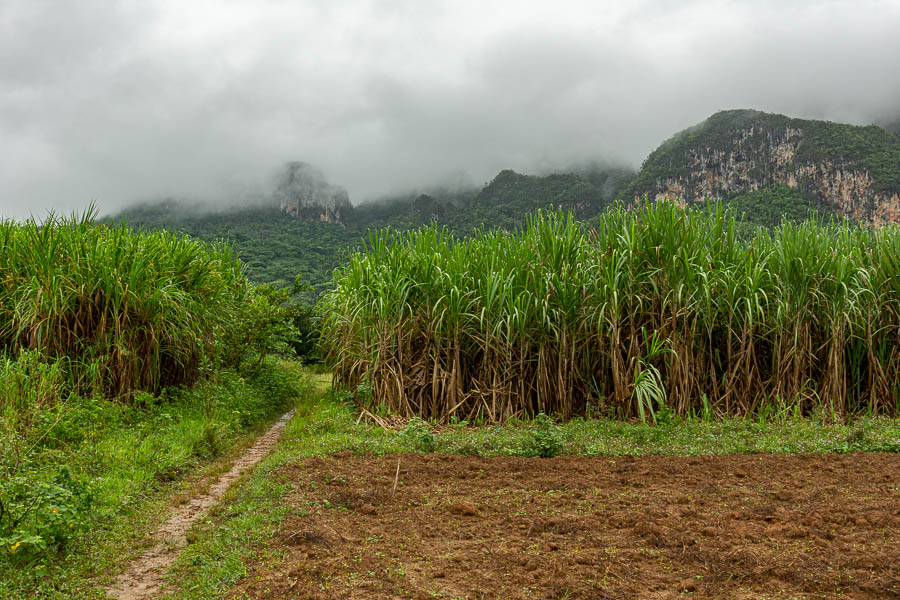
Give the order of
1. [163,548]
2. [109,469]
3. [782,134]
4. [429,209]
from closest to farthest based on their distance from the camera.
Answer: [163,548] < [109,469] < [429,209] < [782,134]

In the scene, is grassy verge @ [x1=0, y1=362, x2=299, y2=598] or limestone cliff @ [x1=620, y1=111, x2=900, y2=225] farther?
limestone cliff @ [x1=620, y1=111, x2=900, y2=225]

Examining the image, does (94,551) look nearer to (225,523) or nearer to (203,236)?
(225,523)

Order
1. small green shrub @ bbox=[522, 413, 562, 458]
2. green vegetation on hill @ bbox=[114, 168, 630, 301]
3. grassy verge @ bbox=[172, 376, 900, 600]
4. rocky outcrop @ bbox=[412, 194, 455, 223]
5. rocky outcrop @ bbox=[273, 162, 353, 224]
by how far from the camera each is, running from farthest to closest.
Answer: rocky outcrop @ bbox=[273, 162, 353, 224], rocky outcrop @ bbox=[412, 194, 455, 223], green vegetation on hill @ bbox=[114, 168, 630, 301], small green shrub @ bbox=[522, 413, 562, 458], grassy verge @ bbox=[172, 376, 900, 600]

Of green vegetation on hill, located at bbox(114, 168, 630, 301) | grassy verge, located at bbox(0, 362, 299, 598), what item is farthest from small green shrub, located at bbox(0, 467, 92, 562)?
green vegetation on hill, located at bbox(114, 168, 630, 301)

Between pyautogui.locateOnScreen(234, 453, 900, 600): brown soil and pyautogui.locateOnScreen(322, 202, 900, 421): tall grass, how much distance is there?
1922 millimetres

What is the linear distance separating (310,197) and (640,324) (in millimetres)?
52609

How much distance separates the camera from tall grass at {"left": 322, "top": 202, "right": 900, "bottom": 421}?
5.81m

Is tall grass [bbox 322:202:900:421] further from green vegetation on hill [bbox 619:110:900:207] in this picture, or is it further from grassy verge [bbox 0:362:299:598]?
green vegetation on hill [bbox 619:110:900:207]

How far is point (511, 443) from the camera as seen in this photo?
181 inches

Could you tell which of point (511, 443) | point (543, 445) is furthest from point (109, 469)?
point (543, 445)

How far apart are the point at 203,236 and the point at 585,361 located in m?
33.5

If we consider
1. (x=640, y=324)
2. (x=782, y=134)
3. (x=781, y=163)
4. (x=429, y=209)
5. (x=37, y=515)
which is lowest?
(x=37, y=515)

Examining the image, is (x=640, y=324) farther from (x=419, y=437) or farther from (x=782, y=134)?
(x=782, y=134)

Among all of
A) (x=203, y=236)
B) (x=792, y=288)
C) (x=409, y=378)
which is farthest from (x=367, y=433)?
(x=203, y=236)
